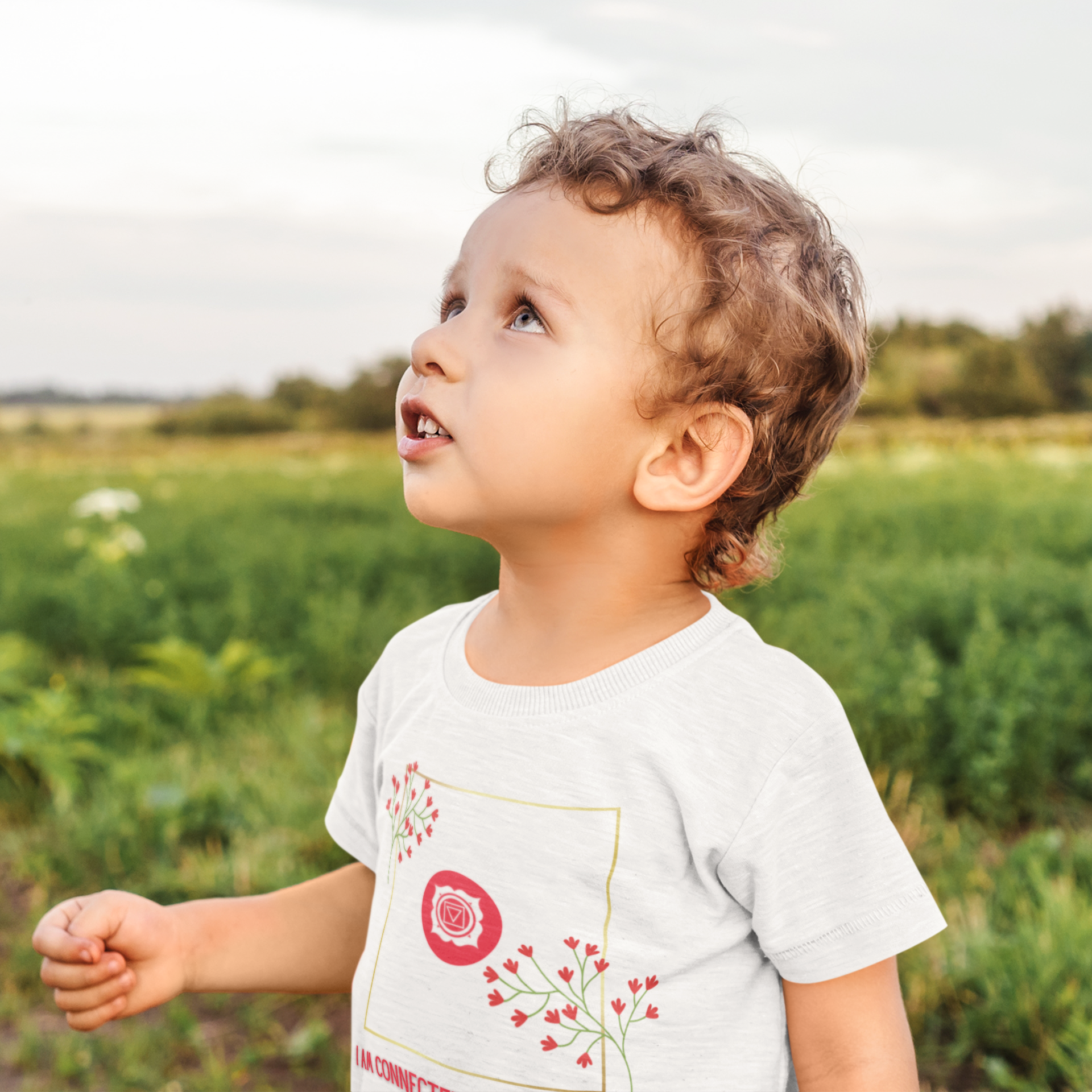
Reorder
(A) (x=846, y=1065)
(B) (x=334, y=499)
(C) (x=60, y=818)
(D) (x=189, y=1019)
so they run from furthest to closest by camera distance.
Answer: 1. (B) (x=334, y=499)
2. (C) (x=60, y=818)
3. (D) (x=189, y=1019)
4. (A) (x=846, y=1065)

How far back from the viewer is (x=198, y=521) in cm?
769

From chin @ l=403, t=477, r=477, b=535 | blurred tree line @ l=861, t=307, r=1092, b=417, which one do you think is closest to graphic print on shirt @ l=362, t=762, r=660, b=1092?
chin @ l=403, t=477, r=477, b=535

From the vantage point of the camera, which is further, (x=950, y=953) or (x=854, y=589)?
(x=854, y=589)

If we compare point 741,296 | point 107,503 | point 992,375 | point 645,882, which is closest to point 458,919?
point 645,882

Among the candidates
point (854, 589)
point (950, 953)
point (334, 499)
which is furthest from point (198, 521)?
point (950, 953)

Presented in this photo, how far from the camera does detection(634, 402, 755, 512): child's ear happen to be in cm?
118

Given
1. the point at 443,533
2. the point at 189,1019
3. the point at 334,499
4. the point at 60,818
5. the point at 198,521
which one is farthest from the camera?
the point at 334,499

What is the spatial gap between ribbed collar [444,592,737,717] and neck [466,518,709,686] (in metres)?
0.01

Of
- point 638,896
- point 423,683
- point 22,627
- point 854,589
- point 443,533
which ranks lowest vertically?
point 22,627

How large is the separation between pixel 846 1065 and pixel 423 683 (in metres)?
0.64

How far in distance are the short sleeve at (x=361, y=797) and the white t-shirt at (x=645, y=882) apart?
0.69 feet

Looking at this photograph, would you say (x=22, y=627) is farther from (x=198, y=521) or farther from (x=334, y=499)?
(x=334, y=499)

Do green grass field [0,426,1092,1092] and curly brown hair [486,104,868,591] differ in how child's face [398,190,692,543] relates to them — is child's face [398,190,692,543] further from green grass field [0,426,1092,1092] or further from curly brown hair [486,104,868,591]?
green grass field [0,426,1092,1092]

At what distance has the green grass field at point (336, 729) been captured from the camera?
93.8 inches
